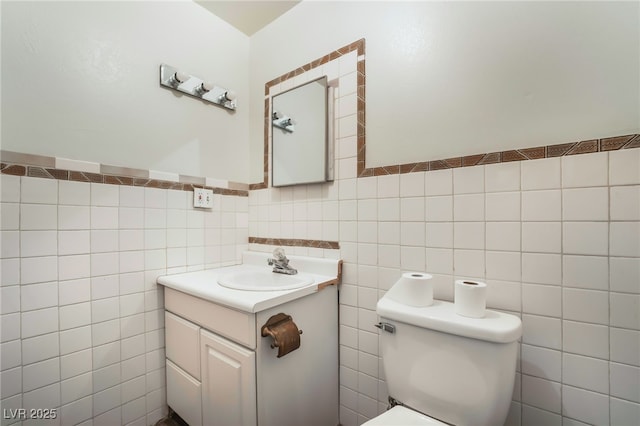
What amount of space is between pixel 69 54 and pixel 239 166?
91 centimetres

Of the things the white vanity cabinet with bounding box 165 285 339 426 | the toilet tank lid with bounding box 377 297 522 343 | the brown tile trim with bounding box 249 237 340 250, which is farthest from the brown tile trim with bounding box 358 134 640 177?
the white vanity cabinet with bounding box 165 285 339 426

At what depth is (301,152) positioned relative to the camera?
150 cm

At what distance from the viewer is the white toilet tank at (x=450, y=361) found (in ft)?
2.52

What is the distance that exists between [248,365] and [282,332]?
16 centimetres

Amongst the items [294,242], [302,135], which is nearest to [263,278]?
[294,242]

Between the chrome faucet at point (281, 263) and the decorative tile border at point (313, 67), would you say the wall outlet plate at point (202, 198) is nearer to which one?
the decorative tile border at point (313, 67)

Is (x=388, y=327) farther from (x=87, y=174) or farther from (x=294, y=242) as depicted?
(x=87, y=174)

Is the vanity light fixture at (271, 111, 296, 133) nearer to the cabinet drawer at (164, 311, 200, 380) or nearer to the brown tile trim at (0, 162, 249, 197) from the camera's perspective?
the brown tile trim at (0, 162, 249, 197)

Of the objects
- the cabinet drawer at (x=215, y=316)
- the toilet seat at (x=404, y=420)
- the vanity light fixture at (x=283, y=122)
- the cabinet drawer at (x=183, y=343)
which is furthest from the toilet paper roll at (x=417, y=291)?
the vanity light fixture at (x=283, y=122)

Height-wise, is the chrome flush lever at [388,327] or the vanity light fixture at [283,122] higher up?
the vanity light fixture at [283,122]

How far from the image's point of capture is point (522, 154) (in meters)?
0.92

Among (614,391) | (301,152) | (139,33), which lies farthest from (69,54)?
(614,391)

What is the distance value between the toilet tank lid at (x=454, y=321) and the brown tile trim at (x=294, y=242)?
0.47 metres

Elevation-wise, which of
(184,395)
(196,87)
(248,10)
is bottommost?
(184,395)
